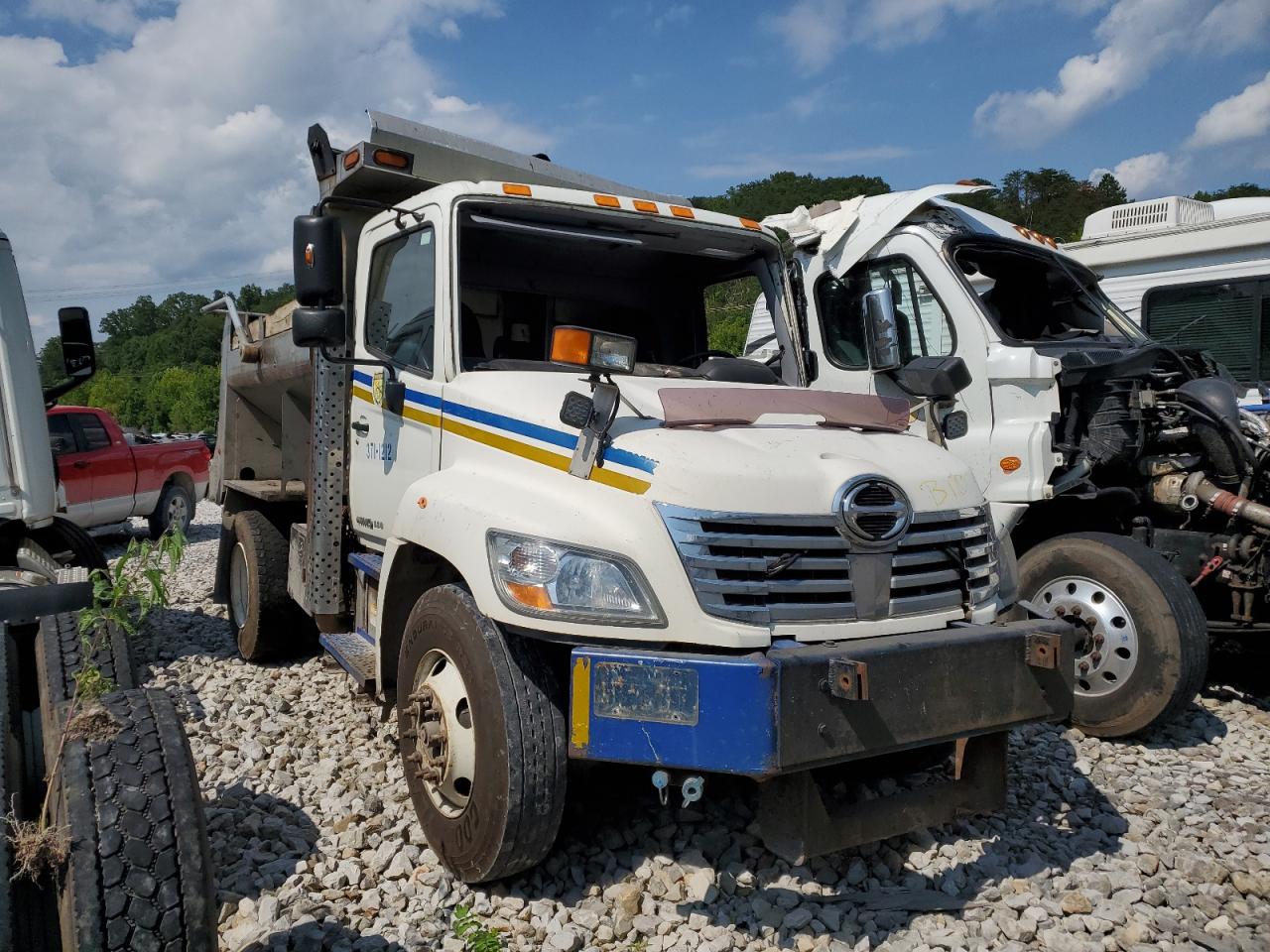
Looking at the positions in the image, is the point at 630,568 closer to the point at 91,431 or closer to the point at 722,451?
the point at 722,451

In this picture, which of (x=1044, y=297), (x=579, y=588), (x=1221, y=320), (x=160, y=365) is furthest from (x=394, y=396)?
(x=160, y=365)

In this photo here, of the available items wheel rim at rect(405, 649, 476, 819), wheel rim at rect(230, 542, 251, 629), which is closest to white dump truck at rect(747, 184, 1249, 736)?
wheel rim at rect(405, 649, 476, 819)

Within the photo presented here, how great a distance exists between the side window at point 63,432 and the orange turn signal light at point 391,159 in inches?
351

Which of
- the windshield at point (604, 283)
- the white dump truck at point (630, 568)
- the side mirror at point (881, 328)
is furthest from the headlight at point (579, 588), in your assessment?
the side mirror at point (881, 328)

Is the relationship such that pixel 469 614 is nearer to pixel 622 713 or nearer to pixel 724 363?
pixel 622 713

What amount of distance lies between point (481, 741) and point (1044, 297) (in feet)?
16.1

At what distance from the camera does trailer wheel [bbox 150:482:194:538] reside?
13.4m

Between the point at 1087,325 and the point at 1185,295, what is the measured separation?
3279 mm

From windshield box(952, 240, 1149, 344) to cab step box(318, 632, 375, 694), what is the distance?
406cm

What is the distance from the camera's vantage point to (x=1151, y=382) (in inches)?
213

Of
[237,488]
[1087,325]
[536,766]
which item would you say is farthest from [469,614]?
[1087,325]

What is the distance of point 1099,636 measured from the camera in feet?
15.5

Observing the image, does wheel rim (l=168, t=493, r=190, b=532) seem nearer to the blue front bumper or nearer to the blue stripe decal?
the blue stripe decal

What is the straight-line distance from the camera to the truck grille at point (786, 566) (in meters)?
2.85
